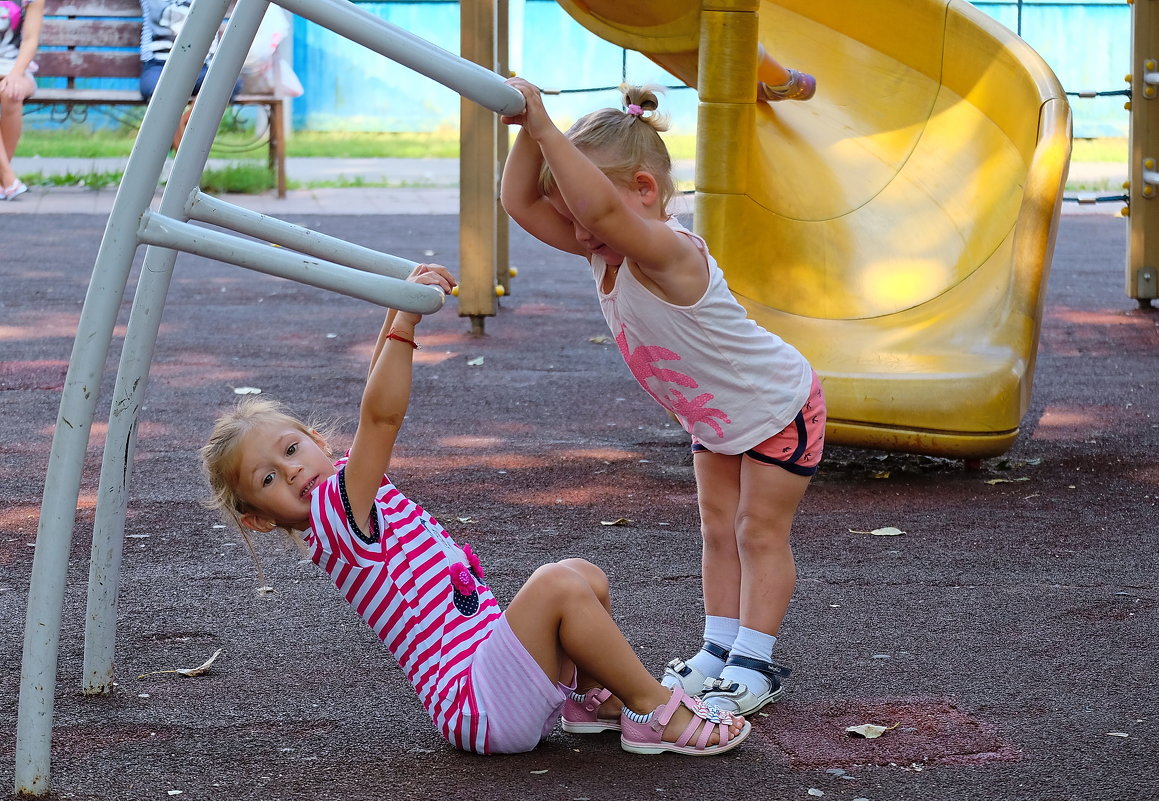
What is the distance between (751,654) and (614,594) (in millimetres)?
623

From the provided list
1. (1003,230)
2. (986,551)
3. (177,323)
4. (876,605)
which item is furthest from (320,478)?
(177,323)

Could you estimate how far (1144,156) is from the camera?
275 inches

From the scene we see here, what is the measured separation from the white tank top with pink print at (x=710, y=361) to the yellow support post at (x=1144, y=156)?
16.6 feet

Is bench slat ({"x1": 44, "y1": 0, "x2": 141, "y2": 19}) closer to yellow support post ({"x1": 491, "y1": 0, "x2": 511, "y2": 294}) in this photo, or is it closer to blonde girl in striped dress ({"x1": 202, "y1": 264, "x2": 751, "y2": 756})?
yellow support post ({"x1": 491, "y1": 0, "x2": 511, "y2": 294})

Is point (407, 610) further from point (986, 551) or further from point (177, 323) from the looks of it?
point (177, 323)

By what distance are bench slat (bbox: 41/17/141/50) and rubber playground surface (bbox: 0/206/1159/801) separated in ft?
21.8

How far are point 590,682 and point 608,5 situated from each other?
2659 mm

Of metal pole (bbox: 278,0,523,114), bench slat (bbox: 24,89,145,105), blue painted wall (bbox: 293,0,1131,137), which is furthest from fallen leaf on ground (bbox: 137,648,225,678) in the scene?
blue painted wall (bbox: 293,0,1131,137)

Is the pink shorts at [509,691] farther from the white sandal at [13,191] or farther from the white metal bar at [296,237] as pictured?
the white sandal at [13,191]

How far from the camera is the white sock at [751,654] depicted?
251 centimetres

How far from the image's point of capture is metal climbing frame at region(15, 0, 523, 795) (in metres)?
1.96

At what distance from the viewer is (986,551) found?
346 cm

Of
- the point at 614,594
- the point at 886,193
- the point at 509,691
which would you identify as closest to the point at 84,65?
the point at 886,193

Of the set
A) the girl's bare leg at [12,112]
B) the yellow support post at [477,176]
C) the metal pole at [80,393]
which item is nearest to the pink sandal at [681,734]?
the metal pole at [80,393]
